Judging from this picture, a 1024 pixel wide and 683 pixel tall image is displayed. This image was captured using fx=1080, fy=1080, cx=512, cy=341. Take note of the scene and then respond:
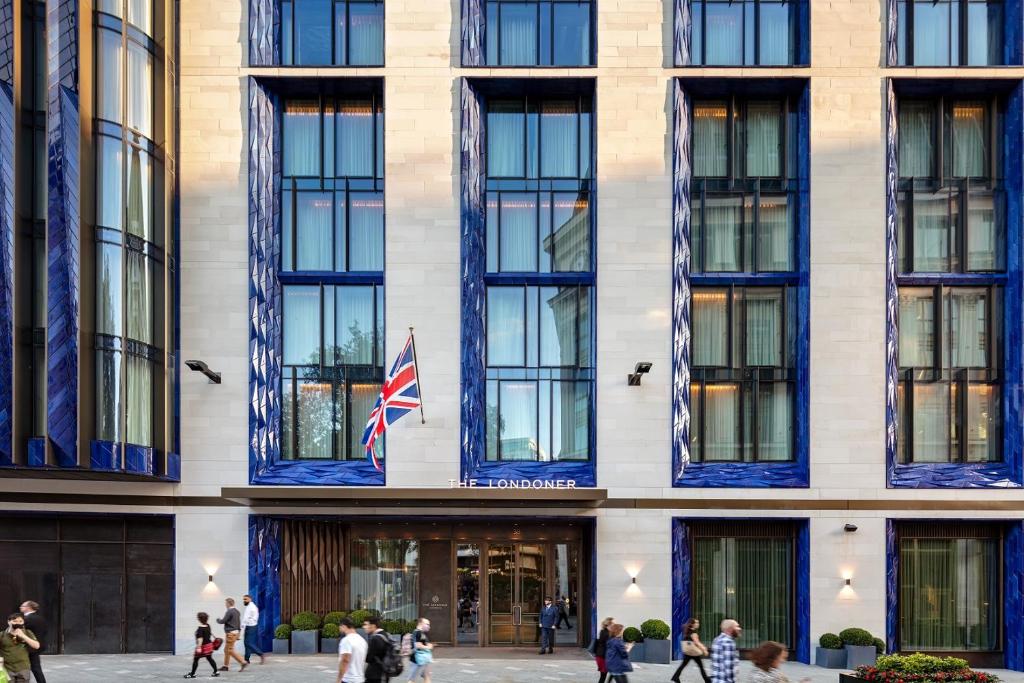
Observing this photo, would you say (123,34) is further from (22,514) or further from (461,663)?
(461,663)

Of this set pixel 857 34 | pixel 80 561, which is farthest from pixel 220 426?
pixel 857 34

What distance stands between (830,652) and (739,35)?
16410 millimetres

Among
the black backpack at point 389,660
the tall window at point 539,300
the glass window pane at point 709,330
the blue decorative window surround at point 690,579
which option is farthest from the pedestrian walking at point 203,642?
the glass window pane at point 709,330

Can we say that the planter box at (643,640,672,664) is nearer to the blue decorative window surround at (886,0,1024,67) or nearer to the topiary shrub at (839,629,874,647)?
the topiary shrub at (839,629,874,647)

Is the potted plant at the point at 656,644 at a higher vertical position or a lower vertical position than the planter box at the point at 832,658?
higher

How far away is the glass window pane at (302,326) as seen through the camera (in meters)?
29.2

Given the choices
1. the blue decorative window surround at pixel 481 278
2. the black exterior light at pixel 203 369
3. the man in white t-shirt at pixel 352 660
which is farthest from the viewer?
the blue decorative window surround at pixel 481 278

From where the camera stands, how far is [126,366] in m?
25.7

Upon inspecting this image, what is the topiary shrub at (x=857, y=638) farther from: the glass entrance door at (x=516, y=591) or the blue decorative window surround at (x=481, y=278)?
the glass entrance door at (x=516, y=591)

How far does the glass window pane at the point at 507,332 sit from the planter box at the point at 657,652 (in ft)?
26.4

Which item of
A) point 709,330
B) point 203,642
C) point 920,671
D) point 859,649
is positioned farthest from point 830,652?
point 203,642

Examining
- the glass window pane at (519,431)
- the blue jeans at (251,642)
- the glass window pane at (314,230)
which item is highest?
the glass window pane at (314,230)

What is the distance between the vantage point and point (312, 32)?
29.4 meters

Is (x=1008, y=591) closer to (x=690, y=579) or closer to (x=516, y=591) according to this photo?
(x=690, y=579)
